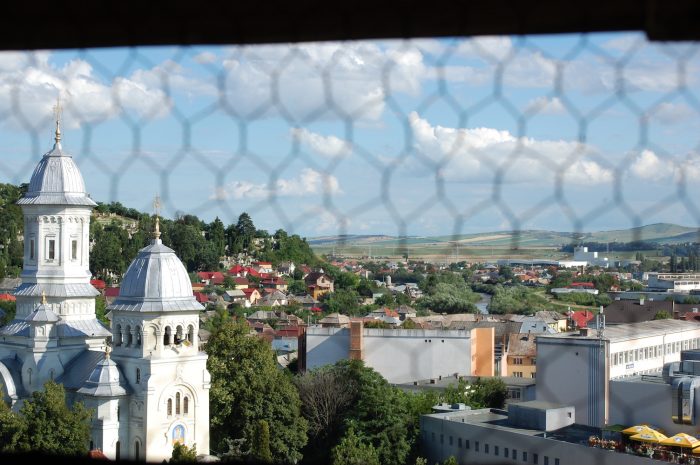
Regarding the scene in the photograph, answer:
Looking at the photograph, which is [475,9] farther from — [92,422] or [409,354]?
[409,354]

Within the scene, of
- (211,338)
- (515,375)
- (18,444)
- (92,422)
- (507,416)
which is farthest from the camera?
(515,375)

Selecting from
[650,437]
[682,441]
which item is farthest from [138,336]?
[682,441]

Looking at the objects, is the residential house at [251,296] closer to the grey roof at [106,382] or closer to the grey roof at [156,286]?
the grey roof at [156,286]

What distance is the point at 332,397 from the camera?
403 inches

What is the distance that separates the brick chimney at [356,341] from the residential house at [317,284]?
1241 centimetres

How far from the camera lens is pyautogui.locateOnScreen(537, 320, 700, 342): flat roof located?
8773 millimetres

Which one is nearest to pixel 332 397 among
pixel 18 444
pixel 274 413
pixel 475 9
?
pixel 274 413

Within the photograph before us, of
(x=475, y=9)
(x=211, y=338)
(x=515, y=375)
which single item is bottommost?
(x=515, y=375)

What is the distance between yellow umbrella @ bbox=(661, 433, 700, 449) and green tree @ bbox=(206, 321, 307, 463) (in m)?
3.55

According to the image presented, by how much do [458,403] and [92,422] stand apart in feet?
13.5

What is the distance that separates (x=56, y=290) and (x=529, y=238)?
27.4 ft

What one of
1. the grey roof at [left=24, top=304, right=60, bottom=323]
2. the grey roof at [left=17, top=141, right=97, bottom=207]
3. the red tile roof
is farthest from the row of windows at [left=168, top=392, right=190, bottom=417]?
the red tile roof

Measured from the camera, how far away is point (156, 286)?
7.93 meters

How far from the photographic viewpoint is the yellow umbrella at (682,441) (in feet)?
22.5
